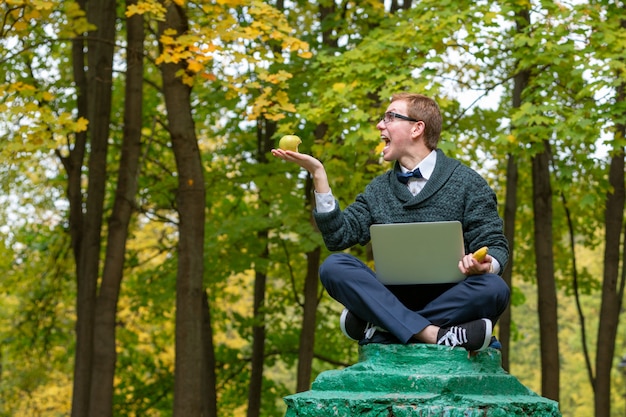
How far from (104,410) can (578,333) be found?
1130 inches

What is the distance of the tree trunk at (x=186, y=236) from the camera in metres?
10.6

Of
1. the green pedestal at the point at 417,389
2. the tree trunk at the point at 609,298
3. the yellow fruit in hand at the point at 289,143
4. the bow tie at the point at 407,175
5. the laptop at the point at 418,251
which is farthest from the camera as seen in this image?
the tree trunk at the point at 609,298

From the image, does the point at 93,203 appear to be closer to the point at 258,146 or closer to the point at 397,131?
the point at 258,146

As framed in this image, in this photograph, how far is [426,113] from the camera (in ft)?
16.7

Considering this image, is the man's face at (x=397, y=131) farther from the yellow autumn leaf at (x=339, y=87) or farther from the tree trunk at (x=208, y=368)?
the tree trunk at (x=208, y=368)

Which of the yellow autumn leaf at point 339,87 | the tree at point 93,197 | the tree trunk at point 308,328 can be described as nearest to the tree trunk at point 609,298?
the tree trunk at point 308,328

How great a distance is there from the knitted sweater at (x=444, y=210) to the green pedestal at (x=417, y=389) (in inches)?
21.3

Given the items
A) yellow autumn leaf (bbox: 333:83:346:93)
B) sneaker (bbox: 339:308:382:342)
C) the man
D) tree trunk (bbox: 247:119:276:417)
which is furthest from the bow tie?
tree trunk (bbox: 247:119:276:417)

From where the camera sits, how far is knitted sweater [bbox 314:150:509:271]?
4945 mm

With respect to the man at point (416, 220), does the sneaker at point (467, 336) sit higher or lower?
lower

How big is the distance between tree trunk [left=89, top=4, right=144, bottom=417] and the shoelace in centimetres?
765

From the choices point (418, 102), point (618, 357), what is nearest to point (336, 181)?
point (418, 102)

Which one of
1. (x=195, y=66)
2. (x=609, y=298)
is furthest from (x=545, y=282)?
(x=195, y=66)

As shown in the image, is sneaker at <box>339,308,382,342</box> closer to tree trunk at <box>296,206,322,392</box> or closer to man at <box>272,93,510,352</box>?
man at <box>272,93,510,352</box>
